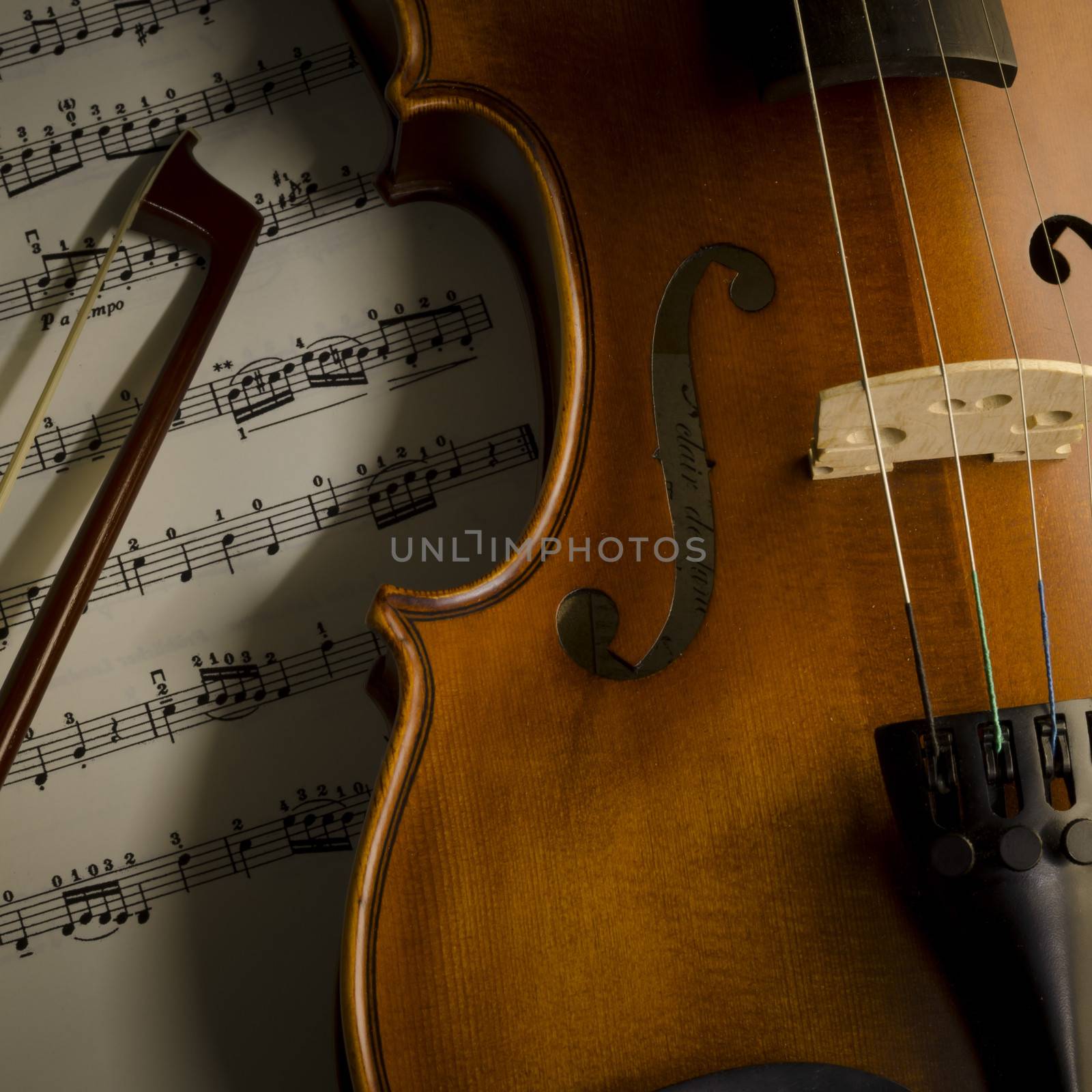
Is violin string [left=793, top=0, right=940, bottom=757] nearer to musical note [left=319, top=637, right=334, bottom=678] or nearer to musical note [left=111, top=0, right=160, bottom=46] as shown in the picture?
musical note [left=319, top=637, right=334, bottom=678]

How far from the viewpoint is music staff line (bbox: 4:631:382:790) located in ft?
3.84

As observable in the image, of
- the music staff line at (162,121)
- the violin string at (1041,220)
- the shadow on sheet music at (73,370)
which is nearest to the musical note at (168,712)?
the shadow on sheet music at (73,370)

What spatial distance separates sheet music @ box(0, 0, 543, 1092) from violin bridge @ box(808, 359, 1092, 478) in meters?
0.48

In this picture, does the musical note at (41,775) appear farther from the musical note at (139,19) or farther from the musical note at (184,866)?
the musical note at (139,19)

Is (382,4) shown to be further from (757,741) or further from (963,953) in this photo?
(963,953)

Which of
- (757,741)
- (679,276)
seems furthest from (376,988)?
(679,276)

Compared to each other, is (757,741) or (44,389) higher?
(44,389)

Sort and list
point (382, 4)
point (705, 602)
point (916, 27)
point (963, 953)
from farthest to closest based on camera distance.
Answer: point (382, 4)
point (916, 27)
point (705, 602)
point (963, 953)

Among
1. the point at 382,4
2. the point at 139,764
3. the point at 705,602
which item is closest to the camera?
the point at 705,602

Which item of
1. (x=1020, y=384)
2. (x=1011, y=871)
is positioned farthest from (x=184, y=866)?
(x=1020, y=384)

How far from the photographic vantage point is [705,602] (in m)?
0.82

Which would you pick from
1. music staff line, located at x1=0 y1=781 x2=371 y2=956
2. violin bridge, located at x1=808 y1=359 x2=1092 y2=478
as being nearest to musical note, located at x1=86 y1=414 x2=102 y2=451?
music staff line, located at x1=0 y1=781 x2=371 y2=956

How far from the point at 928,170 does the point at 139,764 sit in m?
1.12

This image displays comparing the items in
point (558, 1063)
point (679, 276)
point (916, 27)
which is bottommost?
point (558, 1063)
